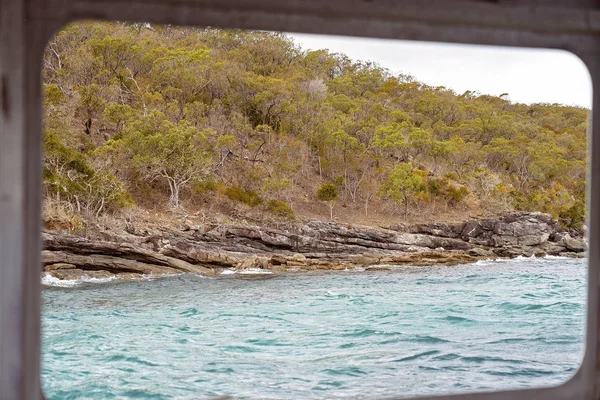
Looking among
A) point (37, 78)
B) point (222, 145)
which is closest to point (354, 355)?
point (37, 78)

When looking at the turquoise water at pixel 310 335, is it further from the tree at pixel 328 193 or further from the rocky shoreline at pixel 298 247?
the tree at pixel 328 193

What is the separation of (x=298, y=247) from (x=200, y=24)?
19634 millimetres

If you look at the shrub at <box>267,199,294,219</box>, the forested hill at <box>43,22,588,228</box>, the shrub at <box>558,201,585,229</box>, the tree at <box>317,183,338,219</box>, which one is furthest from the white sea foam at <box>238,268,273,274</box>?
the shrub at <box>558,201,585,229</box>

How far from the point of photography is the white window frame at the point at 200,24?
69.2 inches

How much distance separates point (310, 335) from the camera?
12648 mm

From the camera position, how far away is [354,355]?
11.0 metres

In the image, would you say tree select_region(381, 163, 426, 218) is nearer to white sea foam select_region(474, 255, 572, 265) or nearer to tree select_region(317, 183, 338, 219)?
tree select_region(317, 183, 338, 219)

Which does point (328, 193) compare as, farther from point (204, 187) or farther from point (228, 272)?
point (228, 272)

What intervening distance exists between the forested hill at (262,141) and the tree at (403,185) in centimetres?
7

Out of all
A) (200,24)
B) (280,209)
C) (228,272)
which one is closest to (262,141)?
(280,209)

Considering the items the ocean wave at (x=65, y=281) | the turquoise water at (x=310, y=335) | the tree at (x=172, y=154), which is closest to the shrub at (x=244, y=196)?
the tree at (x=172, y=154)

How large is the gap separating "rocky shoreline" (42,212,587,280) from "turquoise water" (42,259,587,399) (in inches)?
46.2

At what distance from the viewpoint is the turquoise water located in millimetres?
8953

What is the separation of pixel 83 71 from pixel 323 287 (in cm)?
1592
